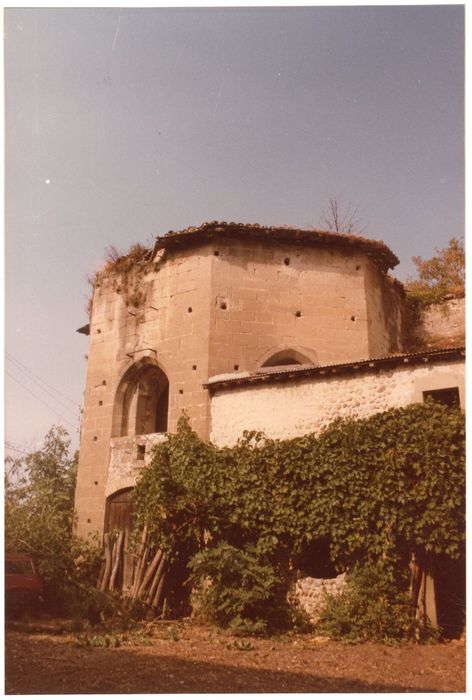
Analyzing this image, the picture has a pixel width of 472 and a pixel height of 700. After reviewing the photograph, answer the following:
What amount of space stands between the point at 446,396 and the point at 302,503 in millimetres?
3047

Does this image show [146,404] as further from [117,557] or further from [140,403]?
[117,557]

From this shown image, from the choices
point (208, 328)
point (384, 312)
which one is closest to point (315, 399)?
point (208, 328)

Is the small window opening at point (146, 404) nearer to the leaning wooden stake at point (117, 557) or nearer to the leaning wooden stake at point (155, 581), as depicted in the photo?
the leaning wooden stake at point (117, 557)

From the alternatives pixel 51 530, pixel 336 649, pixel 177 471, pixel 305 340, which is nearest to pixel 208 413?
pixel 177 471

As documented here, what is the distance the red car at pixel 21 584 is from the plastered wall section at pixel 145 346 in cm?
201

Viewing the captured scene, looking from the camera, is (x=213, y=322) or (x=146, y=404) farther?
(x=146, y=404)

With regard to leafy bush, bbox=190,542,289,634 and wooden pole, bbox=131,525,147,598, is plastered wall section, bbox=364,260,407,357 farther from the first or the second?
wooden pole, bbox=131,525,147,598

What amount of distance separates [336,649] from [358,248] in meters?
8.99

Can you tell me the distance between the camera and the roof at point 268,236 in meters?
12.8

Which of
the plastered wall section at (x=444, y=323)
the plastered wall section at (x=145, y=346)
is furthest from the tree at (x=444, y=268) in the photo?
the plastered wall section at (x=145, y=346)

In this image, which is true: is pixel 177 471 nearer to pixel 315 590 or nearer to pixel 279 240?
pixel 315 590

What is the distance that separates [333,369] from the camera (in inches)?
401

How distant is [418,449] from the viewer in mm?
8727

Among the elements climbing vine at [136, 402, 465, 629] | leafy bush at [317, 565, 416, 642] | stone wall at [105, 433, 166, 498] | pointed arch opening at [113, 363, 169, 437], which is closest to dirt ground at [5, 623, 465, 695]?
leafy bush at [317, 565, 416, 642]
